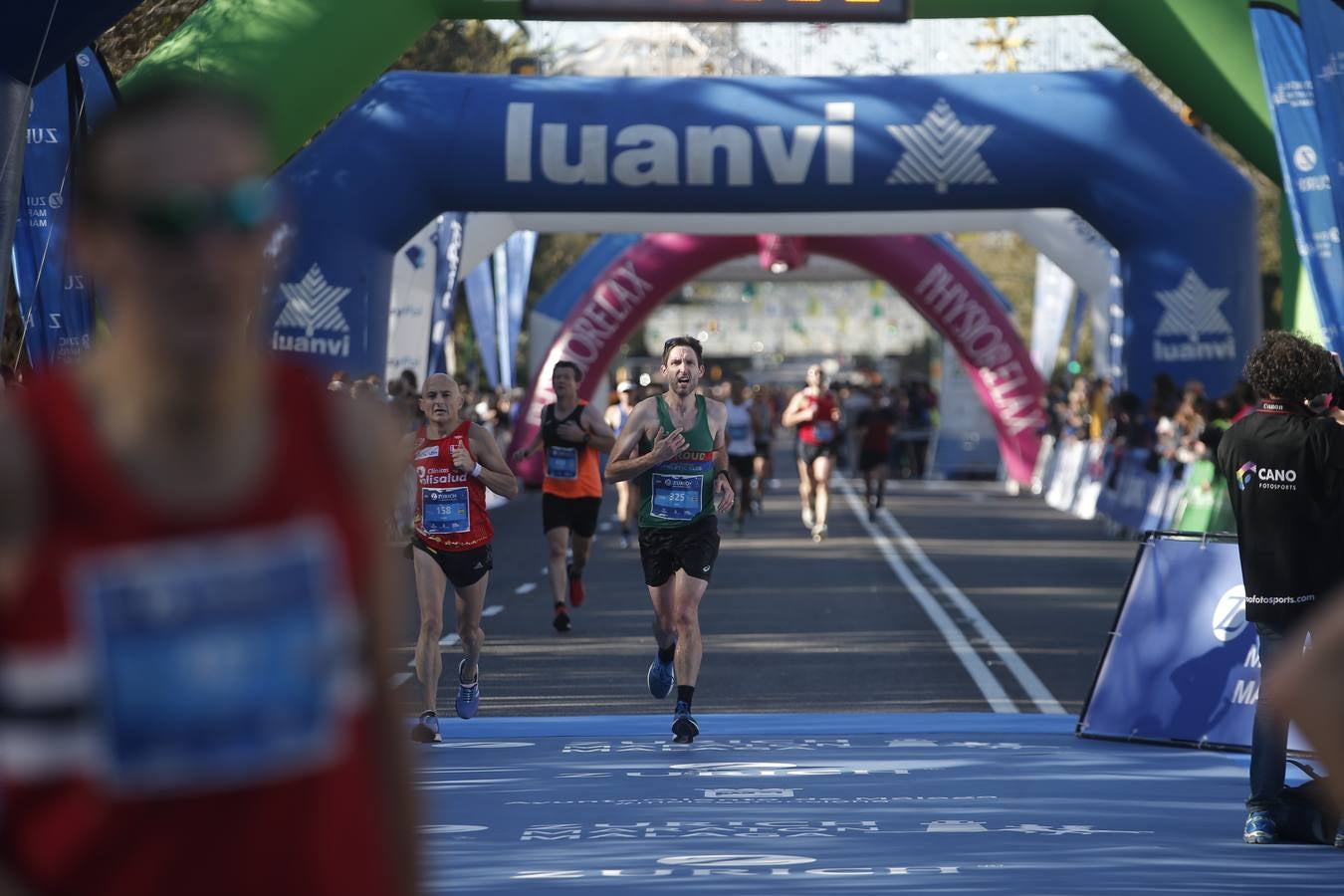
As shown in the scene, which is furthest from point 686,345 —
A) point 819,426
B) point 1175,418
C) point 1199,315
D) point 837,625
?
point 819,426

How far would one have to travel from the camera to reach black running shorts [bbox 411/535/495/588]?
10.2m

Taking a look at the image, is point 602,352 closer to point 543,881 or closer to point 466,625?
point 466,625

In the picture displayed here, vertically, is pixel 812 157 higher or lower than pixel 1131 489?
higher

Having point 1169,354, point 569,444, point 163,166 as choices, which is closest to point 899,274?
point 1169,354

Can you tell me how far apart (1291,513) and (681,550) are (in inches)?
144

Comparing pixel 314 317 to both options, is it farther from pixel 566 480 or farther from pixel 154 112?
pixel 154 112

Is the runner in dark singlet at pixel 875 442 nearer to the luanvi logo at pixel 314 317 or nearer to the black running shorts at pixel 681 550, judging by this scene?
the luanvi logo at pixel 314 317

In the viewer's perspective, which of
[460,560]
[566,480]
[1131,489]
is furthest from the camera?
[1131,489]

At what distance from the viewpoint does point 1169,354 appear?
19500 millimetres

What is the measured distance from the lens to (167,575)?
7.11ft

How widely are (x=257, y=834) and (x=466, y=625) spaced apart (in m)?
8.26

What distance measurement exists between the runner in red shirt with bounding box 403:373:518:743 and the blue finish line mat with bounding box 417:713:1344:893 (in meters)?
0.50

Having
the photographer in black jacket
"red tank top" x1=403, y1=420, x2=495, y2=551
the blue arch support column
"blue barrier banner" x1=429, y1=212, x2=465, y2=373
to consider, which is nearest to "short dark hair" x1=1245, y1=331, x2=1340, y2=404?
the photographer in black jacket

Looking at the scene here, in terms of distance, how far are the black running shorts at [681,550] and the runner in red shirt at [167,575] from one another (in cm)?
795
